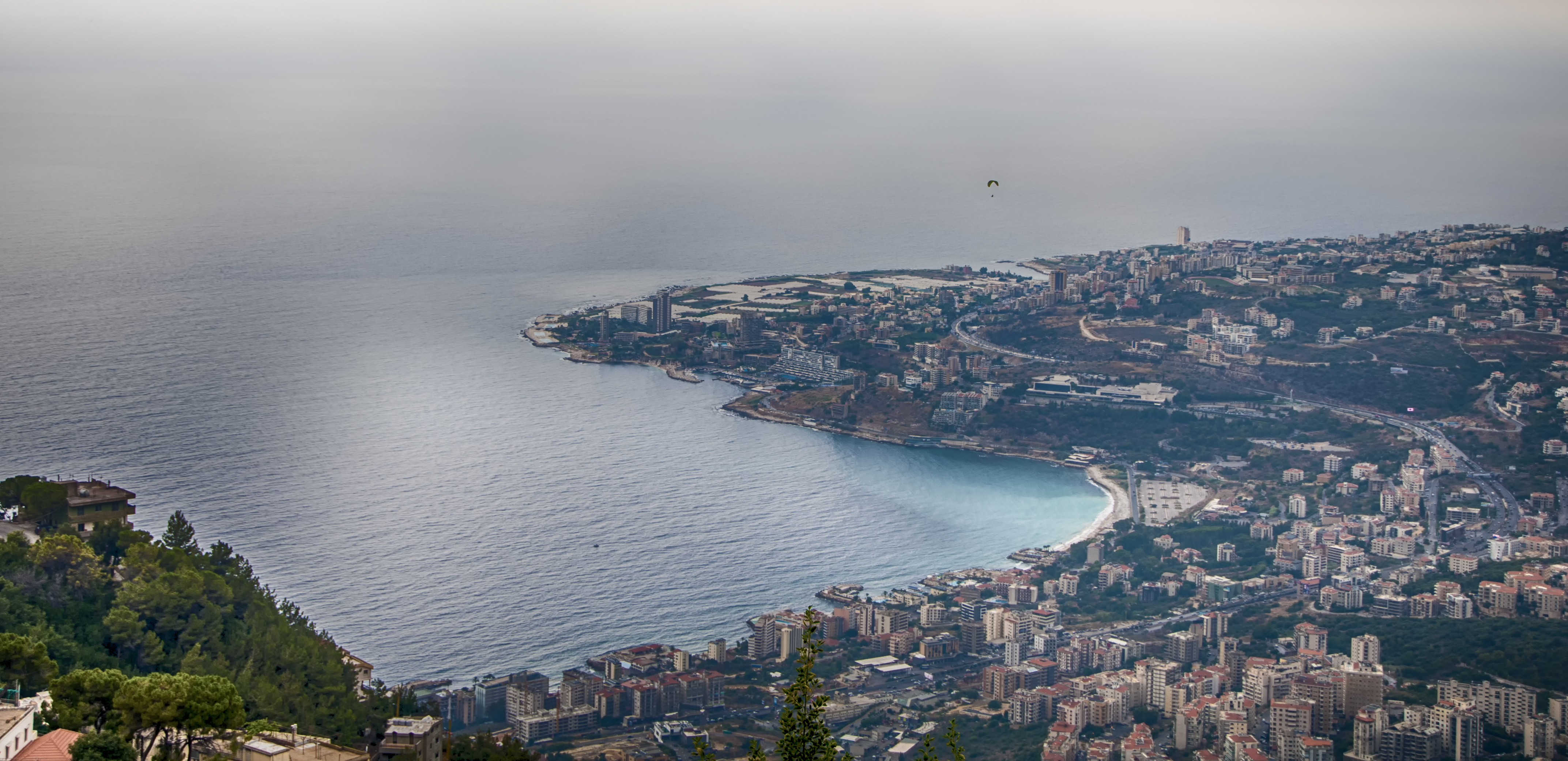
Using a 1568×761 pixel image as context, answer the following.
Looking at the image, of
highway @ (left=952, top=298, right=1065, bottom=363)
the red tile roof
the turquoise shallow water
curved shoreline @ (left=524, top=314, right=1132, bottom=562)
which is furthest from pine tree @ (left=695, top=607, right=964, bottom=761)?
highway @ (left=952, top=298, right=1065, bottom=363)

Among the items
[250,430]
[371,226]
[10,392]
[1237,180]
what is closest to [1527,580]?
[250,430]

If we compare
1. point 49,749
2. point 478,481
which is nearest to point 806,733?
point 49,749

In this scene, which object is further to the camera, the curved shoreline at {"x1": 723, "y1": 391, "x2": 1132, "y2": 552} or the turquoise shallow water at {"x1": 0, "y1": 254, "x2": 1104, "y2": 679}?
the curved shoreline at {"x1": 723, "y1": 391, "x2": 1132, "y2": 552}

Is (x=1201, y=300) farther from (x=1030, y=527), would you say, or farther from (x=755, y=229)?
(x=755, y=229)

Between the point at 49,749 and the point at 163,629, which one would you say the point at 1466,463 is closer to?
the point at 163,629

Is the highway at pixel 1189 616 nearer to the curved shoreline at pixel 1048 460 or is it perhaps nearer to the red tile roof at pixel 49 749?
the curved shoreline at pixel 1048 460

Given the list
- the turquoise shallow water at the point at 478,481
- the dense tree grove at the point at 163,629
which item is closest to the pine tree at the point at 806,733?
the dense tree grove at the point at 163,629

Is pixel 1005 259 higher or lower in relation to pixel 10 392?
higher

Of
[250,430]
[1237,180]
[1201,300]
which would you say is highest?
[1237,180]

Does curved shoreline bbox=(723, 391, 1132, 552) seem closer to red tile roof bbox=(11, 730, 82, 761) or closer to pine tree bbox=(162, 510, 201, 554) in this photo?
pine tree bbox=(162, 510, 201, 554)
